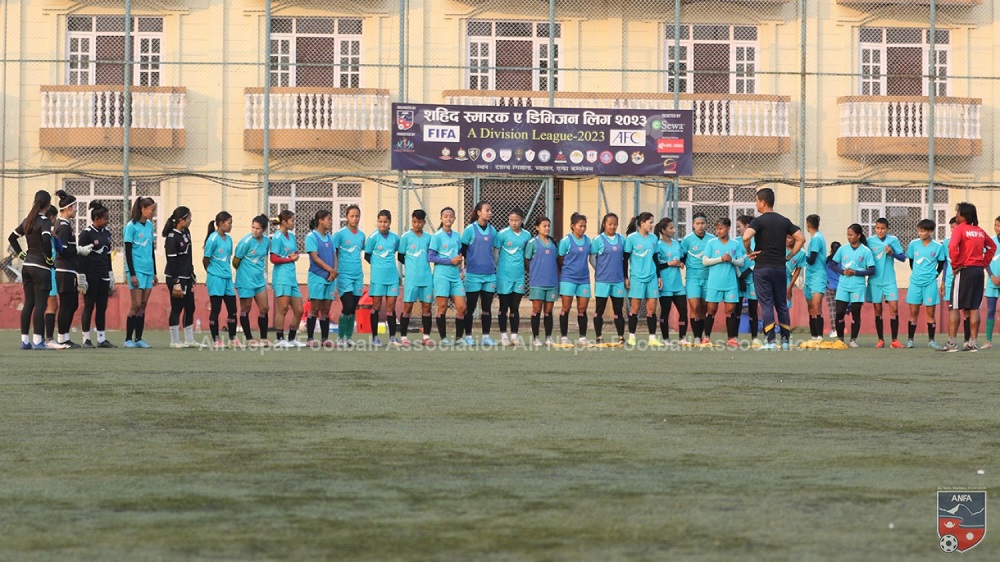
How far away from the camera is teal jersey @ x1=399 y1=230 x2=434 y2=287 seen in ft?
57.3

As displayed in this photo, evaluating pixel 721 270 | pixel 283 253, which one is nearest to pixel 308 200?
pixel 283 253

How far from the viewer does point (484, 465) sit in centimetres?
A: 592

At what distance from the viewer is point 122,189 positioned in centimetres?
2723

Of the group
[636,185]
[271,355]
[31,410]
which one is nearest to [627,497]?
[31,410]

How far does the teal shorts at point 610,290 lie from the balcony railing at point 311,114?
10.4 m

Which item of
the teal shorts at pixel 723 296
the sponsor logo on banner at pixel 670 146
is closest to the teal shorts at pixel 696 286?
the teal shorts at pixel 723 296

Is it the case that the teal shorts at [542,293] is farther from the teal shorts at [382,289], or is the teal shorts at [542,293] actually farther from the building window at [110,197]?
the building window at [110,197]

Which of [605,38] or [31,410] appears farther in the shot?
[605,38]

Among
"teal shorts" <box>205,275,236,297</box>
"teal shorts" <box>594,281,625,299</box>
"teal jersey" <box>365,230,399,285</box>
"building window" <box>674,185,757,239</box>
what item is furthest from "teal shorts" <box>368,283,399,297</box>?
"building window" <box>674,185,757,239</box>

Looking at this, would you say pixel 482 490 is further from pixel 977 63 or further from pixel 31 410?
pixel 977 63

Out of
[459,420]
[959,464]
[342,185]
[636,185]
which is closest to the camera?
[959,464]

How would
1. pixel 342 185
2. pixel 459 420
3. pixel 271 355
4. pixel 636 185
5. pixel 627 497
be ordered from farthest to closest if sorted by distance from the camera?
pixel 342 185
pixel 636 185
pixel 271 355
pixel 459 420
pixel 627 497

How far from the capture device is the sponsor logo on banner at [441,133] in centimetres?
2400

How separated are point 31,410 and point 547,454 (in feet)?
11.4
